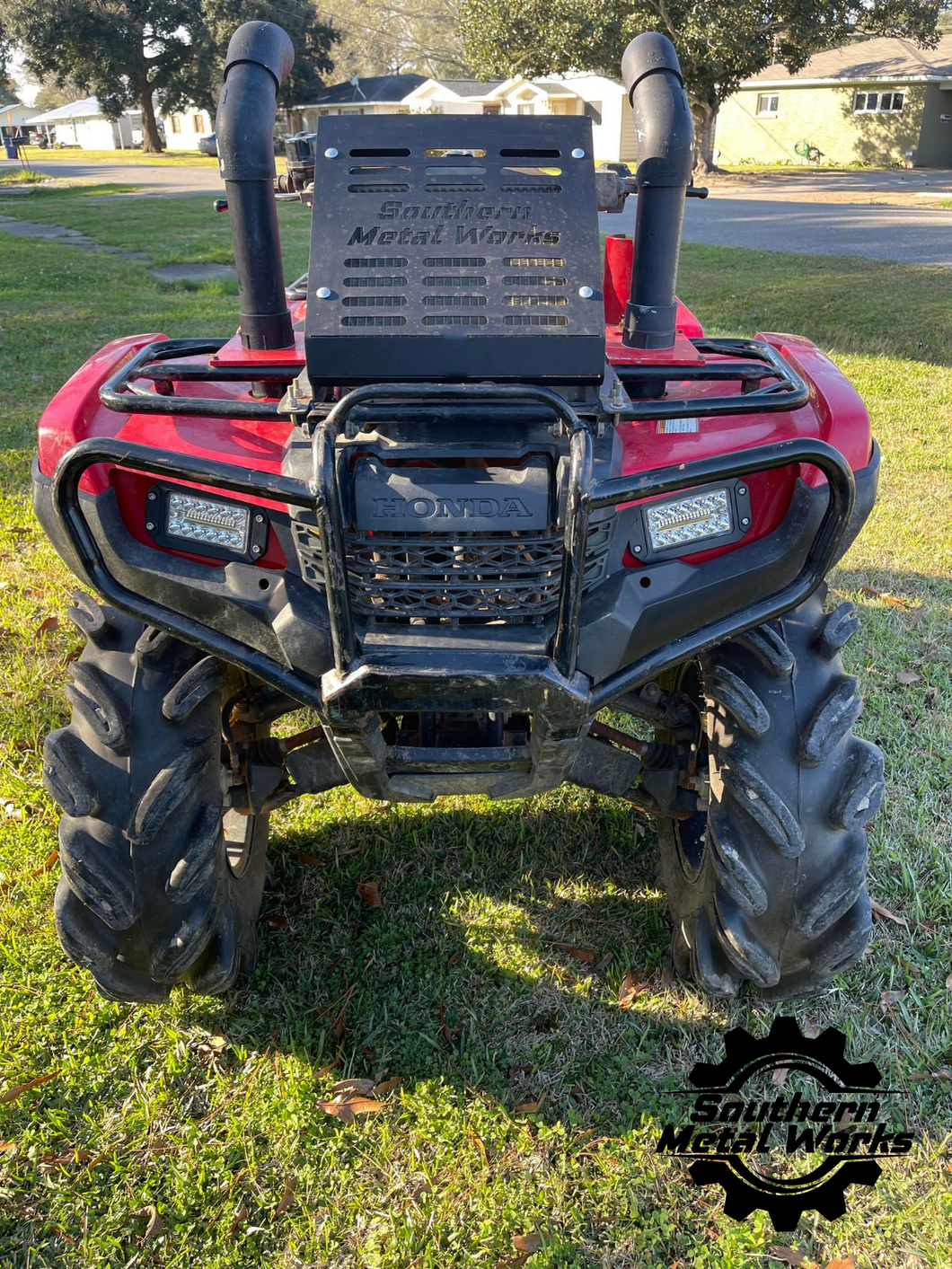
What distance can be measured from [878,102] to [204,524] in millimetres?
35968

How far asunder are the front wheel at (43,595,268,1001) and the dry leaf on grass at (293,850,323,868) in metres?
0.83

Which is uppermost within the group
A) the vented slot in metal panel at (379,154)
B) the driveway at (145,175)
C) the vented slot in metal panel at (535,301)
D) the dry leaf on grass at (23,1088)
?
the driveway at (145,175)

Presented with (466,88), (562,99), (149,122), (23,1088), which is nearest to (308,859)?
(23,1088)

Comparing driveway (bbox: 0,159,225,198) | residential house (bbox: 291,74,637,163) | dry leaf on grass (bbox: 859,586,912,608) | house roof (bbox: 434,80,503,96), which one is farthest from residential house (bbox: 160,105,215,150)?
dry leaf on grass (bbox: 859,586,912,608)

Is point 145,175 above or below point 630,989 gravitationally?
above

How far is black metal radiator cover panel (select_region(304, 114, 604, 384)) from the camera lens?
5.76 feet

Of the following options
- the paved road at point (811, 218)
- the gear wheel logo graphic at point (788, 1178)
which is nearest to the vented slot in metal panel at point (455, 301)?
the gear wheel logo graphic at point (788, 1178)

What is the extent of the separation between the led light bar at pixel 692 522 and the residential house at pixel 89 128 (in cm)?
6674

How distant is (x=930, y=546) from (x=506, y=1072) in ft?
11.6

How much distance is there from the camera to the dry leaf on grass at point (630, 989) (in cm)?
248

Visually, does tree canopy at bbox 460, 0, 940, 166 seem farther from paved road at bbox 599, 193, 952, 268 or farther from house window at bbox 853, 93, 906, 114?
paved road at bbox 599, 193, 952, 268

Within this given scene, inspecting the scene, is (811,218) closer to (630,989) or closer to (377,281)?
(630,989)

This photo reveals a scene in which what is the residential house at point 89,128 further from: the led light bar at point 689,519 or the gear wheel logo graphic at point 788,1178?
the gear wheel logo graphic at point 788,1178

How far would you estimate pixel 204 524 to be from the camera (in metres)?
1.81
